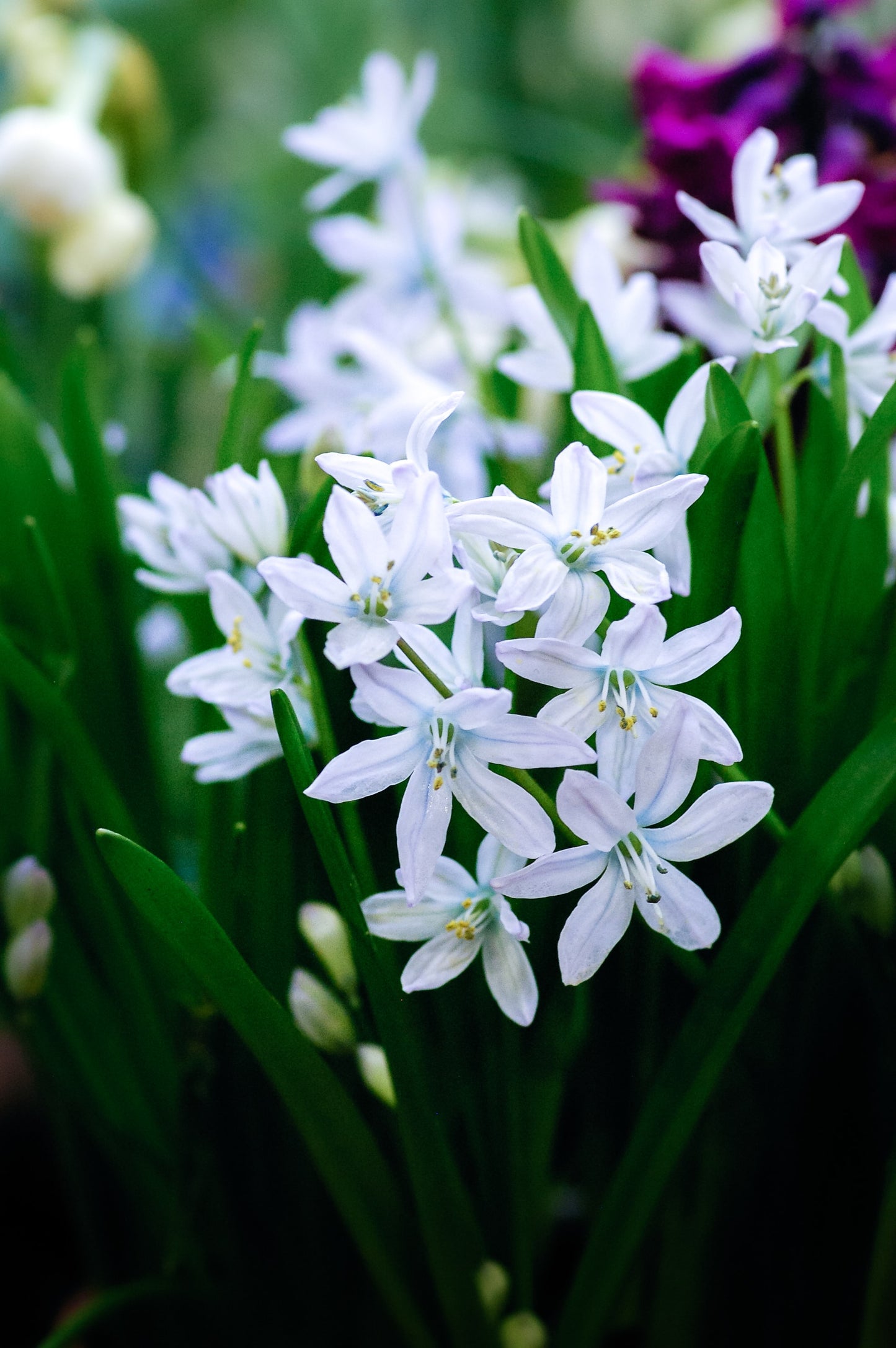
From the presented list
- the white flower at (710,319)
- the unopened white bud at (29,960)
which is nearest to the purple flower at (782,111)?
the white flower at (710,319)

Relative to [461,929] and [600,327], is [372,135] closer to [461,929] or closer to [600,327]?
[600,327]

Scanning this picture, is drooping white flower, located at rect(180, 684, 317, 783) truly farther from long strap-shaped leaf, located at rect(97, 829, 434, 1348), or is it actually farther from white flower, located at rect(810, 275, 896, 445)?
white flower, located at rect(810, 275, 896, 445)

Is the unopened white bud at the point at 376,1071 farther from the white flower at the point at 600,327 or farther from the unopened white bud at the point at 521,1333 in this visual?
the white flower at the point at 600,327

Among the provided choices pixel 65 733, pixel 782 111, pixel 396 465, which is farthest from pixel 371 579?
pixel 782 111

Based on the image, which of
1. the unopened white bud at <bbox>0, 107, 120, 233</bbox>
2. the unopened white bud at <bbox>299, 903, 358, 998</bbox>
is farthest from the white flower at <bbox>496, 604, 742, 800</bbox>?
the unopened white bud at <bbox>0, 107, 120, 233</bbox>

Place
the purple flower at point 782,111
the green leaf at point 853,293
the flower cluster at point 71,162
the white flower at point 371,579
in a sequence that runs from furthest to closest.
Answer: the flower cluster at point 71,162 → the purple flower at point 782,111 → the green leaf at point 853,293 → the white flower at point 371,579
